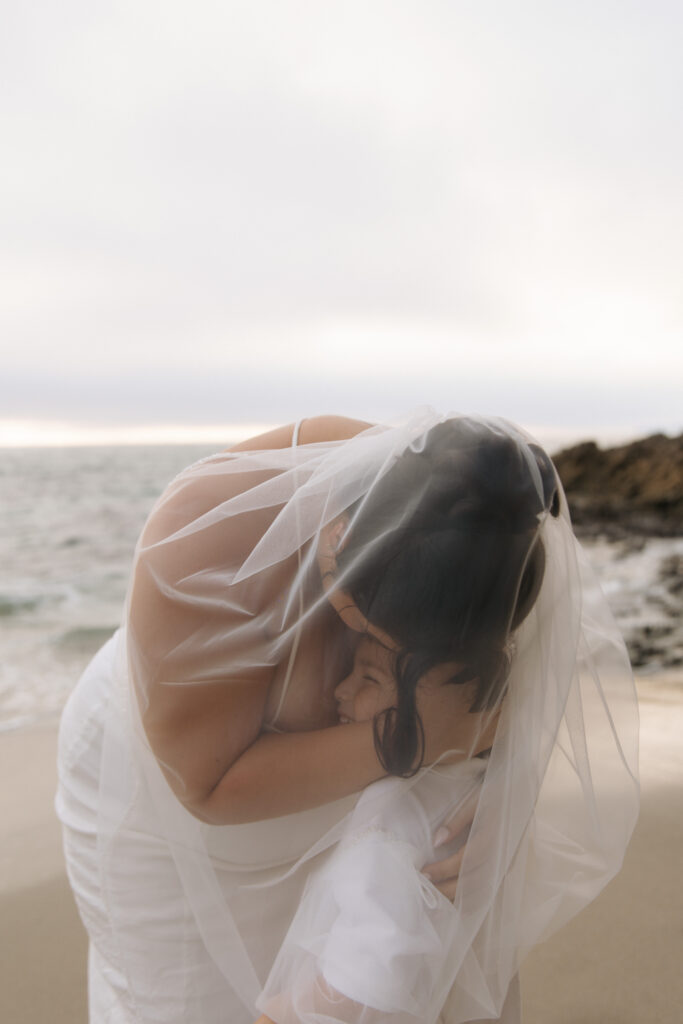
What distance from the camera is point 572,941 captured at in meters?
2.08

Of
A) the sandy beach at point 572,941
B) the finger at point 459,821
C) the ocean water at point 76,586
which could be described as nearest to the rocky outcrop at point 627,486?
the ocean water at point 76,586

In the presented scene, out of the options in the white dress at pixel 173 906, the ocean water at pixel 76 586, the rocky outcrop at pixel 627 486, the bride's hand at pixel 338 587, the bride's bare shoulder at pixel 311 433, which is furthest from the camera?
the rocky outcrop at pixel 627 486

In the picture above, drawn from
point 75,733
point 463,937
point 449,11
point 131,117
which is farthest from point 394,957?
point 131,117

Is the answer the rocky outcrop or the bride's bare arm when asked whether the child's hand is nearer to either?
the bride's bare arm

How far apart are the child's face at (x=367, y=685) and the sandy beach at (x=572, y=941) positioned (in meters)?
1.07

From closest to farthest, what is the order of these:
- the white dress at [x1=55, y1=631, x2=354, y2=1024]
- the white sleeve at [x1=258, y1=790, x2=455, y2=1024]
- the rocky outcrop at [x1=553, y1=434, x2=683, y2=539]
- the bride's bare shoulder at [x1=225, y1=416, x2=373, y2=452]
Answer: the white sleeve at [x1=258, y1=790, x2=455, y2=1024] < the white dress at [x1=55, y1=631, x2=354, y2=1024] < the bride's bare shoulder at [x1=225, y1=416, x2=373, y2=452] < the rocky outcrop at [x1=553, y1=434, x2=683, y2=539]

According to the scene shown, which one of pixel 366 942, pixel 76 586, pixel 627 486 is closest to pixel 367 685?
pixel 366 942

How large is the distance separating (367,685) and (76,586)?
7.48 metres

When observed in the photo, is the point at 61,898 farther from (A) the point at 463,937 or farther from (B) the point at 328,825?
(A) the point at 463,937

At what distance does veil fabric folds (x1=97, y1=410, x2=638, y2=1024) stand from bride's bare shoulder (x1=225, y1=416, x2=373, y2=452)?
84 mm

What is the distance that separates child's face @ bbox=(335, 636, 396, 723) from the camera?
1291mm

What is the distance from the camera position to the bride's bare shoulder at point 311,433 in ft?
5.05

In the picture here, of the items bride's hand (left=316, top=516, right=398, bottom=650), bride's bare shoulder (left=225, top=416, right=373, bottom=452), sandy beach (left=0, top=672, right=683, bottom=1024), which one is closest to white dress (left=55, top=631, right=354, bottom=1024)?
bride's hand (left=316, top=516, right=398, bottom=650)

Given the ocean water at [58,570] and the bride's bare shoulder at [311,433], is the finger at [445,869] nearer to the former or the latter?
the bride's bare shoulder at [311,433]
